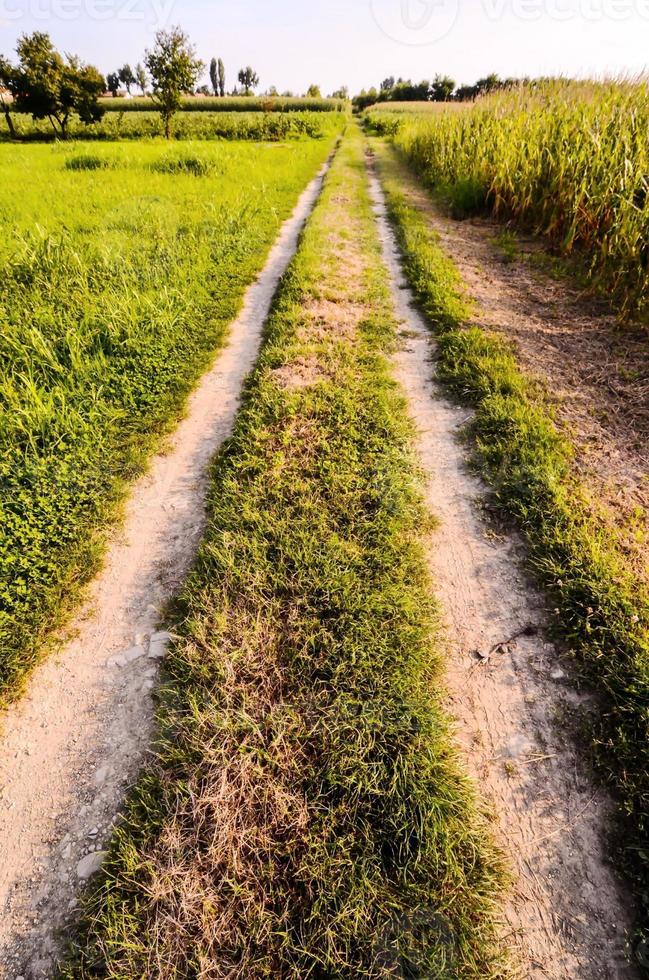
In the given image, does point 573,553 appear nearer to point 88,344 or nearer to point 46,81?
point 88,344

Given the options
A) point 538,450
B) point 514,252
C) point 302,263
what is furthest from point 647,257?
point 302,263

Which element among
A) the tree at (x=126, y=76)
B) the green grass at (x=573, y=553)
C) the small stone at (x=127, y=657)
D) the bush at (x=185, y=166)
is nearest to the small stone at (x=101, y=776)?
the small stone at (x=127, y=657)

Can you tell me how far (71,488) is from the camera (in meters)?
3.56

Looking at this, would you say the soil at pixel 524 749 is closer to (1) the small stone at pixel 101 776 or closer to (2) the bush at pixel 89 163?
(1) the small stone at pixel 101 776

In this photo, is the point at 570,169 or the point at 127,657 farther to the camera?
the point at 570,169

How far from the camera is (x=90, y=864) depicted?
1.95 m

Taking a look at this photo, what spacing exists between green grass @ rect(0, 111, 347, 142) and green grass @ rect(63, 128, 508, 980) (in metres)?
29.4

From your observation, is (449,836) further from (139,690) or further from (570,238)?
(570,238)

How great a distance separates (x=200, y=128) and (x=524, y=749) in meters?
36.2

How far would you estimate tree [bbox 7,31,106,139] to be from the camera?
86.8ft

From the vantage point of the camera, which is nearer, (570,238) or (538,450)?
(538,450)

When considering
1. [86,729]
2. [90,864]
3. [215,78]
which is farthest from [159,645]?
[215,78]

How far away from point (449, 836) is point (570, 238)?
8.63 metres

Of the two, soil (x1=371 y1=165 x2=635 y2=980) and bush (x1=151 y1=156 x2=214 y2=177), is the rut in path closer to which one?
soil (x1=371 y1=165 x2=635 y2=980)
